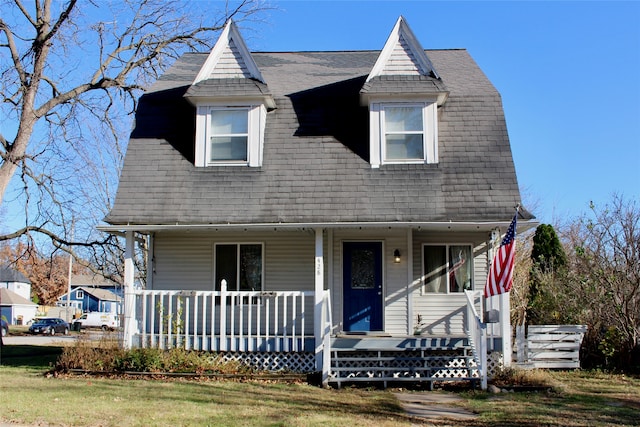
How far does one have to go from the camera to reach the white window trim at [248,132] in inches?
606

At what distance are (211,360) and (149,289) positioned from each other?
108 inches

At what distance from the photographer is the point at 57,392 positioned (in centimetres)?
1112

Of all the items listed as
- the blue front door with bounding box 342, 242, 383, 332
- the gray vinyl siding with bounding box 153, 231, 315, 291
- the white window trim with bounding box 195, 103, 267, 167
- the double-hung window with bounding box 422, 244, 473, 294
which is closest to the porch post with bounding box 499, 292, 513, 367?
the double-hung window with bounding box 422, 244, 473, 294

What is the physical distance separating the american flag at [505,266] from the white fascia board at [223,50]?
7110 mm

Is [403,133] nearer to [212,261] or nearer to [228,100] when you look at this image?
[228,100]

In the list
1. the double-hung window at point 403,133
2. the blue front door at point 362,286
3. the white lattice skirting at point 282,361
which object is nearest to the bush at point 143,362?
the white lattice skirting at point 282,361

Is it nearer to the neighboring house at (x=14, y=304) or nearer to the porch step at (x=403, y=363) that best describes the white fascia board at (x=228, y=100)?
the porch step at (x=403, y=363)

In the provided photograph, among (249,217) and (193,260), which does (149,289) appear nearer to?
(193,260)

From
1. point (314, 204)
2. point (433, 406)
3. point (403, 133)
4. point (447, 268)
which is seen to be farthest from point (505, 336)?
point (403, 133)

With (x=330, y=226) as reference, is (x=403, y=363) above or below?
below

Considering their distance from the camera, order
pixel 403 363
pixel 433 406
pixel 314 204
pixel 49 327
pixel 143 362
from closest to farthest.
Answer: pixel 433 406 → pixel 143 362 → pixel 403 363 → pixel 314 204 → pixel 49 327

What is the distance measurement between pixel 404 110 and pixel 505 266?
16.9 feet

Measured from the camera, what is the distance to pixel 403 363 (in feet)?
45.1

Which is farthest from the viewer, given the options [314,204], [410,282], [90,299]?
[90,299]
